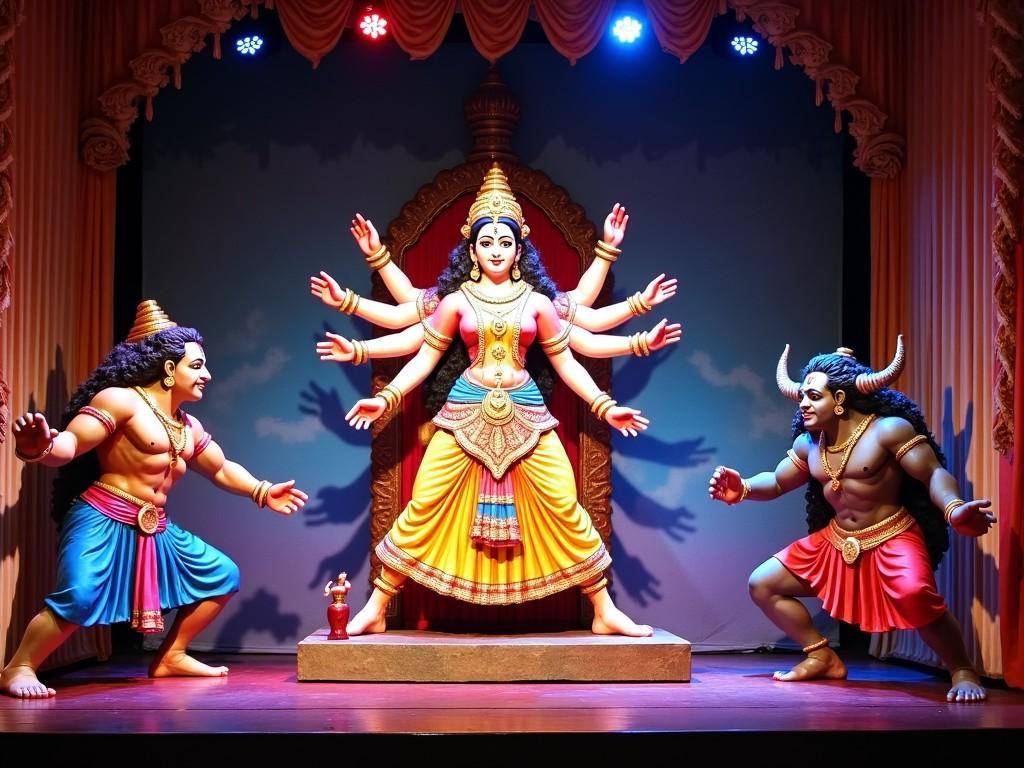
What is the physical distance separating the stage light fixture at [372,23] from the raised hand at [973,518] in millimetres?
3317

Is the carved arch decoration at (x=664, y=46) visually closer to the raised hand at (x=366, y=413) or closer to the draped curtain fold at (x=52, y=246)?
the draped curtain fold at (x=52, y=246)

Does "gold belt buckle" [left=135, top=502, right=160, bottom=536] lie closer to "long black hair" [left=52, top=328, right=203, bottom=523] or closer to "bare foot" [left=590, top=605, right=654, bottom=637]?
"long black hair" [left=52, top=328, right=203, bottom=523]

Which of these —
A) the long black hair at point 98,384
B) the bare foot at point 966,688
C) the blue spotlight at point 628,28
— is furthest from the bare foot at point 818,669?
the blue spotlight at point 628,28

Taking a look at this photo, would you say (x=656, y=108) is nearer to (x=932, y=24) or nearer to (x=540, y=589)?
(x=932, y=24)

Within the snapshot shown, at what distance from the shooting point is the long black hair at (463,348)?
5961 mm

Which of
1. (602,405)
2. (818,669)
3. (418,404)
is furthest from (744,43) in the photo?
(818,669)

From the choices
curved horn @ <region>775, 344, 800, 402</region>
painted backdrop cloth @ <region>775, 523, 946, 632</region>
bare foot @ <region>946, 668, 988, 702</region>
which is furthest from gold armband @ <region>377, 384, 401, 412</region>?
bare foot @ <region>946, 668, 988, 702</region>

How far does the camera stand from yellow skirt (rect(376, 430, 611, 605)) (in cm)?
557

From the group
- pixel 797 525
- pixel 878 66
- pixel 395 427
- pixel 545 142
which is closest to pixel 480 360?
pixel 395 427

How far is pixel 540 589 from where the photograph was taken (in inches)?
220

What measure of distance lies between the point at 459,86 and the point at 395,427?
167 cm

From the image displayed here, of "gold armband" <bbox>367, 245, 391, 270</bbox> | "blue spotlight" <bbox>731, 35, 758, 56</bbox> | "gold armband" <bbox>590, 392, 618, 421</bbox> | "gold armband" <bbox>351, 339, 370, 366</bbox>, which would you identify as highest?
"blue spotlight" <bbox>731, 35, 758, 56</bbox>

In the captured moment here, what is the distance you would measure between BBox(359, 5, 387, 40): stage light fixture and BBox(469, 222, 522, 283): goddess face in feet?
3.69

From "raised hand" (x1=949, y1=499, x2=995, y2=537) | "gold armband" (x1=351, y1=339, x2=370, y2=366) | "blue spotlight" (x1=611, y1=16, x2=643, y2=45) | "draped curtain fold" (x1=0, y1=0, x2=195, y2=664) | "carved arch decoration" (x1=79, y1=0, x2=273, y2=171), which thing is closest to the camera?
"raised hand" (x1=949, y1=499, x2=995, y2=537)
